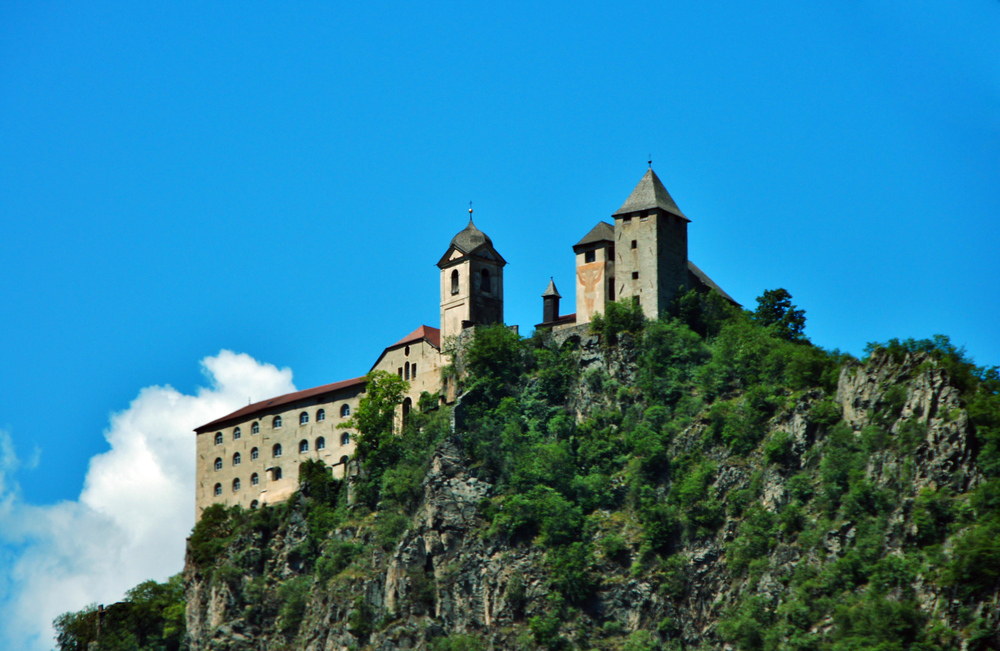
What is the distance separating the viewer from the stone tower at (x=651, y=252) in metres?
107

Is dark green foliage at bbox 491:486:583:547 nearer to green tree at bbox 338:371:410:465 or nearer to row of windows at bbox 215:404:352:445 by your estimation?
green tree at bbox 338:371:410:465

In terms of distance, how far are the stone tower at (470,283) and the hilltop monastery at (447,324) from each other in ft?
0.24

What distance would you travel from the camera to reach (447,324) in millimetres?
114062

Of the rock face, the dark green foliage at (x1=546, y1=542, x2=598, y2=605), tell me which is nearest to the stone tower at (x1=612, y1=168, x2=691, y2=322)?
the rock face

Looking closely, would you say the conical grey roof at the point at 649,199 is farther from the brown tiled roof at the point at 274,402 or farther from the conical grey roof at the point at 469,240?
the brown tiled roof at the point at 274,402

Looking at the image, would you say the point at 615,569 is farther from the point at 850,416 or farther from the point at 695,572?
the point at 850,416

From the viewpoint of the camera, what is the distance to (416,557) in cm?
10025

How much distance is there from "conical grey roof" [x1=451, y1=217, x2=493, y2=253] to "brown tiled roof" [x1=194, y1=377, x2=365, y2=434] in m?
12.2

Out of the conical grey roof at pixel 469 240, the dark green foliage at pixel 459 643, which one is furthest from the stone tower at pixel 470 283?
the dark green foliage at pixel 459 643

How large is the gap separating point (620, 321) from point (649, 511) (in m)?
15.6

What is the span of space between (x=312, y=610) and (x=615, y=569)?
22268mm

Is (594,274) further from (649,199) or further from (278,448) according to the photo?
(278,448)

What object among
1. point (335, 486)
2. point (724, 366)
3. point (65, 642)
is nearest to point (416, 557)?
point (335, 486)

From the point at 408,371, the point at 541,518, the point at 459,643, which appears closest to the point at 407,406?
the point at 408,371
